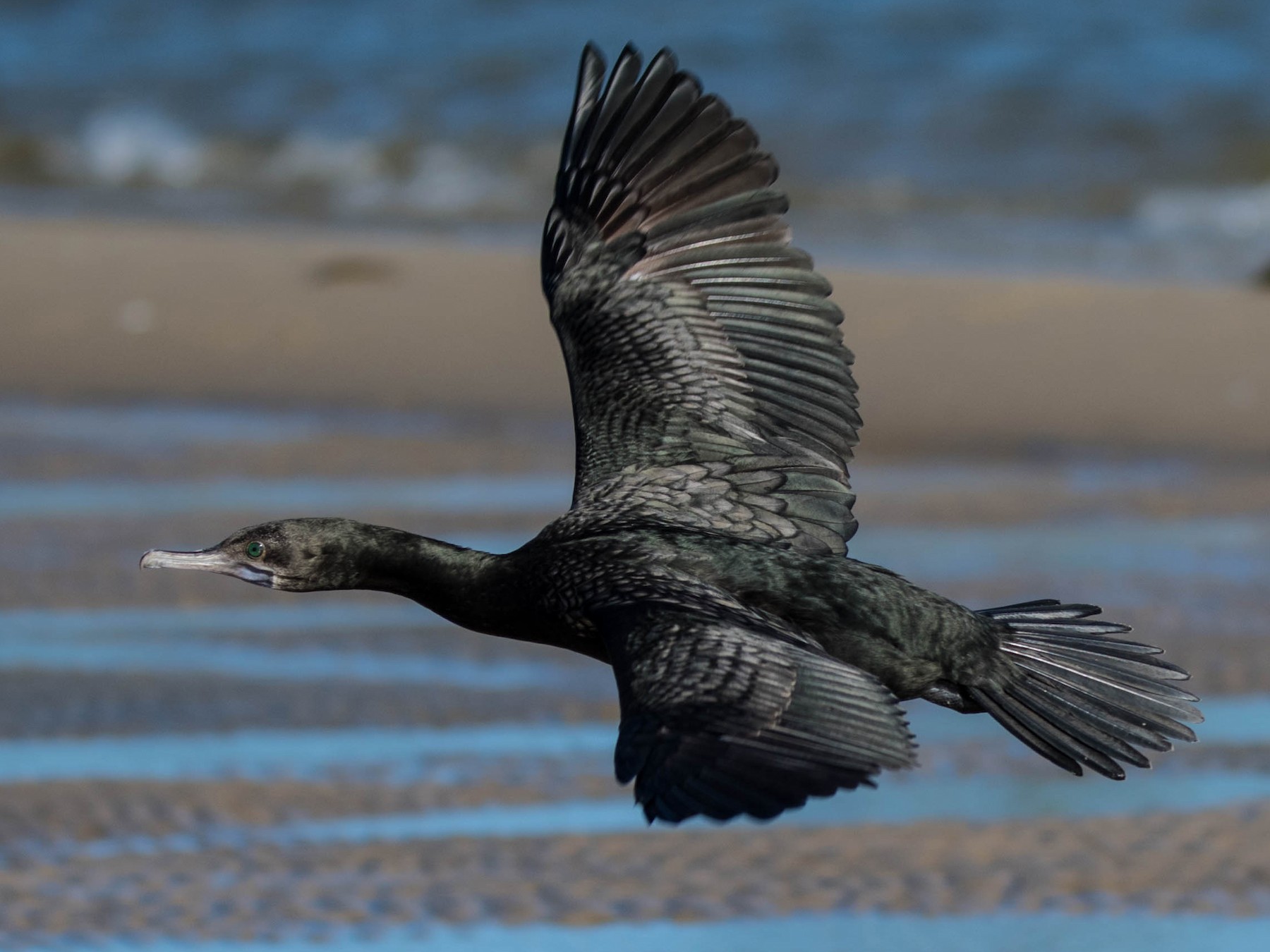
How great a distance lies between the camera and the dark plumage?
4.05 meters

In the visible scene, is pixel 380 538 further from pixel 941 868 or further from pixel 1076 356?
pixel 1076 356

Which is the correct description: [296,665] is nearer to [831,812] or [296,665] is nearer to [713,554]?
[831,812]

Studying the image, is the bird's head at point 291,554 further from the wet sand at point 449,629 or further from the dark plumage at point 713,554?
the wet sand at point 449,629

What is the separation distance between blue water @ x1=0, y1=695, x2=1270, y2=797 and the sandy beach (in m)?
4.51

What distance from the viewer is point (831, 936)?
555 centimetres

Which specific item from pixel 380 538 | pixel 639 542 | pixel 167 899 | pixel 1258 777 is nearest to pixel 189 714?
pixel 167 899

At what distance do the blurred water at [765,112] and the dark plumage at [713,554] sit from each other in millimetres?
10765

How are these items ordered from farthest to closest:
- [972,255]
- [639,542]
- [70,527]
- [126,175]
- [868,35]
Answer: [868,35] → [126,175] → [972,255] → [70,527] → [639,542]

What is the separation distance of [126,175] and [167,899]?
17071 mm

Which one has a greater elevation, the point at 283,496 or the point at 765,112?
the point at 765,112

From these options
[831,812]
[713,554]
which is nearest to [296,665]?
[831,812]

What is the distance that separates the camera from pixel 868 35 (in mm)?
23469

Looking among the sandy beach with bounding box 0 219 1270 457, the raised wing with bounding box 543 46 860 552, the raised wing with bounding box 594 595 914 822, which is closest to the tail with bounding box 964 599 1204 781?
the raised wing with bounding box 543 46 860 552

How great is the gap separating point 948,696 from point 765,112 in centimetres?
1733
